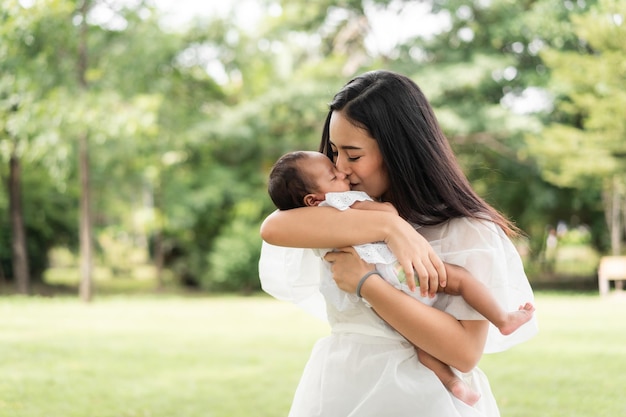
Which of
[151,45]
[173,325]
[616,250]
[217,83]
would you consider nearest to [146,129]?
[151,45]

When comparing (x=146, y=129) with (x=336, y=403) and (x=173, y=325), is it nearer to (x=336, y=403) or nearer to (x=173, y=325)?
(x=173, y=325)

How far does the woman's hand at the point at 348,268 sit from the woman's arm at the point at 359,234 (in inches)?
1.2

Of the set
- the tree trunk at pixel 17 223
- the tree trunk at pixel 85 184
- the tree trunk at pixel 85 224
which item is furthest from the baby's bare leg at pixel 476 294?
the tree trunk at pixel 17 223

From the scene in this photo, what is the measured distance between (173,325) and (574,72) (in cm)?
1017

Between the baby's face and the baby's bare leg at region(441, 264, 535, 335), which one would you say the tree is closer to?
the baby's face

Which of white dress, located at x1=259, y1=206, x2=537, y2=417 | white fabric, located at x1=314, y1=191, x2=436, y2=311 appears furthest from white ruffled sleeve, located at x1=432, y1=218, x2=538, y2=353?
white fabric, located at x1=314, y1=191, x2=436, y2=311

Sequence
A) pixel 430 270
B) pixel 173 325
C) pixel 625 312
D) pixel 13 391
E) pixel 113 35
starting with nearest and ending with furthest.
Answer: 1. pixel 430 270
2. pixel 13 391
3. pixel 173 325
4. pixel 625 312
5. pixel 113 35

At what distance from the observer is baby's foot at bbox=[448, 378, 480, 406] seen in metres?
2.12

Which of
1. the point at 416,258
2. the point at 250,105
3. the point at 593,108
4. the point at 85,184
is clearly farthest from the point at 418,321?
the point at 250,105

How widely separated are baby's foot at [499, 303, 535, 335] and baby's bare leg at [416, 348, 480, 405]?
0.18 meters

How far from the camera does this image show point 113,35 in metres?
16.1

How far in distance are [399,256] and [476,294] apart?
0.23 m

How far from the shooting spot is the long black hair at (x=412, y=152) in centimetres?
220

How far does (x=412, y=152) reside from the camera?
7.25ft
